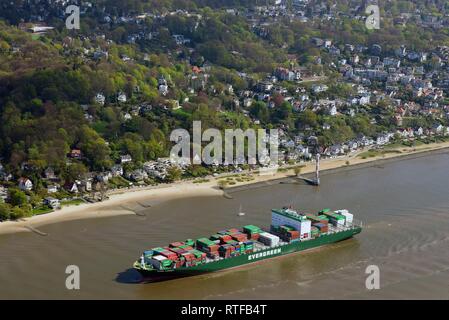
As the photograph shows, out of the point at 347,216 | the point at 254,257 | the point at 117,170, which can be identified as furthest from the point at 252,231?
the point at 117,170

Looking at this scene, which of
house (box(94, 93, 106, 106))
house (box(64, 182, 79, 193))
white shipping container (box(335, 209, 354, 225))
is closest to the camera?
white shipping container (box(335, 209, 354, 225))

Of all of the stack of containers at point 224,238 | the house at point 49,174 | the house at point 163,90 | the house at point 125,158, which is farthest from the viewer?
the house at point 163,90

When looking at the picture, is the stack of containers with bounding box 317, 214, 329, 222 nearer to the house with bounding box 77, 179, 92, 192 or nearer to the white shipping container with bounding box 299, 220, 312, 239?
the white shipping container with bounding box 299, 220, 312, 239

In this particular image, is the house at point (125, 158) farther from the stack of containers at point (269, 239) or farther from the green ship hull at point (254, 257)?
the green ship hull at point (254, 257)

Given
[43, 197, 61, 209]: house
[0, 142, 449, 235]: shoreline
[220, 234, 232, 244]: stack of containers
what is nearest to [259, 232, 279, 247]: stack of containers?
[220, 234, 232, 244]: stack of containers

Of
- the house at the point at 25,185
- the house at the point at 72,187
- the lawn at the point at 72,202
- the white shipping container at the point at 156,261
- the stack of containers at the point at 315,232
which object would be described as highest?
the house at the point at 25,185

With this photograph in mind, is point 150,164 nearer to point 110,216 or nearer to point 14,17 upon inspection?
point 110,216

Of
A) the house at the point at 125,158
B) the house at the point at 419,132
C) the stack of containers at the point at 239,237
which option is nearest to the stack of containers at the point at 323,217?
the stack of containers at the point at 239,237

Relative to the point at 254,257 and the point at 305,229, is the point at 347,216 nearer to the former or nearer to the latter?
the point at 305,229
